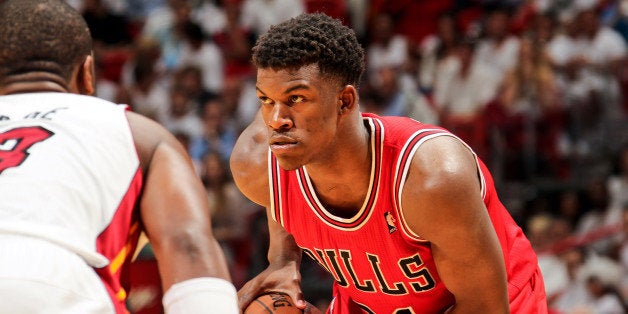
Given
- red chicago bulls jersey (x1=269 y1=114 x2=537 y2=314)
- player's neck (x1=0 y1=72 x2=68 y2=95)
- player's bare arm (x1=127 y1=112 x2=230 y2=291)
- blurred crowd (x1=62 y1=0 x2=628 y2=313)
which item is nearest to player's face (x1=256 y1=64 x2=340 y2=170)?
red chicago bulls jersey (x1=269 y1=114 x2=537 y2=314)

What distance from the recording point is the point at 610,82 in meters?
8.95

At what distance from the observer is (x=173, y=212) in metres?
2.15

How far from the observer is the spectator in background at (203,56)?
365 inches

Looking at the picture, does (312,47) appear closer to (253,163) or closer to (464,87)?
(253,163)

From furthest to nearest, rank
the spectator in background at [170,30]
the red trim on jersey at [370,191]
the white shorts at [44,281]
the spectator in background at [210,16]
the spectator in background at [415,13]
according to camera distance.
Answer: the spectator in background at [415,13] → the spectator in background at [210,16] → the spectator in background at [170,30] → the red trim on jersey at [370,191] → the white shorts at [44,281]

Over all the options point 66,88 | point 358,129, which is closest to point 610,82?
point 358,129

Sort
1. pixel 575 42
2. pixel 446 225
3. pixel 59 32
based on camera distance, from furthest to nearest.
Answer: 1. pixel 575 42
2. pixel 446 225
3. pixel 59 32

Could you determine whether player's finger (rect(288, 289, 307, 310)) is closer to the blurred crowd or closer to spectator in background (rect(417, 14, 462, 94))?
the blurred crowd

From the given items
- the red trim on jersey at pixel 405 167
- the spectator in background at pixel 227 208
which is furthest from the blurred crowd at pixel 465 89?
the red trim on jersey at pixel 405 167

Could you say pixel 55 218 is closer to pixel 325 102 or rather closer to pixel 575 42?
pixel 325 102

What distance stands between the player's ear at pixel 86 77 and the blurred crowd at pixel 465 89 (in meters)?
5.12

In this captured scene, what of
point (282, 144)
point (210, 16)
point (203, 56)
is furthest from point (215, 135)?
point (282, 144)

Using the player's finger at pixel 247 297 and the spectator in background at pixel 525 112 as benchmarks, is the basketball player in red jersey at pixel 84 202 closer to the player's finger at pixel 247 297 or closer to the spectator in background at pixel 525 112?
the player's finger at pixel 247 297

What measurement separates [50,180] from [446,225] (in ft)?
4.06
